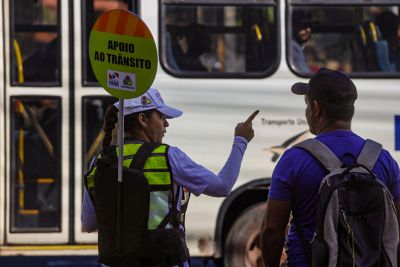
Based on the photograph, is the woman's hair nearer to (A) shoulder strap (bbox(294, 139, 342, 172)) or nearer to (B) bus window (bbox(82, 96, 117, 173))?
(A) shoulder strap (bbox(294, 139, 342, 172))

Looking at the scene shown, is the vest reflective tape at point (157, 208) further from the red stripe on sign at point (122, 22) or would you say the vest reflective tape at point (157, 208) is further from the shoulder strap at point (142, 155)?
the red stripe on sign at point (122, 22)

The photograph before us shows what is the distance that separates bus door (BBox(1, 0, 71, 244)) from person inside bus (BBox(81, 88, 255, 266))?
3.72m

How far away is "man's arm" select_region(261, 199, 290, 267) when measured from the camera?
13.1ft

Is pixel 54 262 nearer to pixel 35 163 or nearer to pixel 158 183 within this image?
pixel 35 163

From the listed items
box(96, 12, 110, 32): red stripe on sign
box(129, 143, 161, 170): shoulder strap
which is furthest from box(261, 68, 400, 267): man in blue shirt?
box(96, 12, 110, 32): red stripe on sign

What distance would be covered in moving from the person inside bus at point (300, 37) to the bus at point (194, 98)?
0.01 meters

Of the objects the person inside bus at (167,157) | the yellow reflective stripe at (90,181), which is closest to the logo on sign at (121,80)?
the person inside bus at (167,157)

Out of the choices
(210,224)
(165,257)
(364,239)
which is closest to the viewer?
(364,239)

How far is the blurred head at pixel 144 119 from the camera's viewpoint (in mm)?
4461

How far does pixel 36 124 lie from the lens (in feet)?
27.3

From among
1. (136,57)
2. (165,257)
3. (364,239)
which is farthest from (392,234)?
(136,57)

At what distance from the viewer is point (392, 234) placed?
3916mm

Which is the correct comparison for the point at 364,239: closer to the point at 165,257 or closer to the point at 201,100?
the point at 165,257

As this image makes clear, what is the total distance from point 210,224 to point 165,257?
397cm
